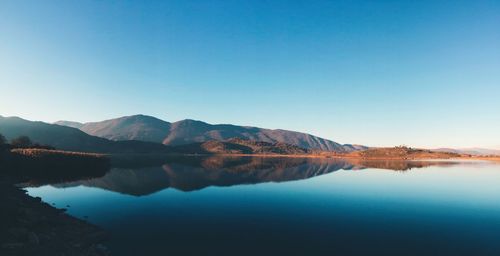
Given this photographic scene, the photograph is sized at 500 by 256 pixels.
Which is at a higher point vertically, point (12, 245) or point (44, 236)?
point (12, 245)

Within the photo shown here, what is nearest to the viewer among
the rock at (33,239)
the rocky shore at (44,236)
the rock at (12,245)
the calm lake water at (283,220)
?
the rock at (12,245)

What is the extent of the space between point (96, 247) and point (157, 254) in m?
6.17

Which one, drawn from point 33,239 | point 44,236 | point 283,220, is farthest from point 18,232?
point 283,220

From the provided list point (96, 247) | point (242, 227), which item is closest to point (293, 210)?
point (242, 227)

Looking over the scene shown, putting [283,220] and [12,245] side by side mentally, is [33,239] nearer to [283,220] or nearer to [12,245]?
[12,245]

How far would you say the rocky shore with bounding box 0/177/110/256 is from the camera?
23688 millimetres

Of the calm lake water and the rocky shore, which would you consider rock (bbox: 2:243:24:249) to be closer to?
the rocky shore

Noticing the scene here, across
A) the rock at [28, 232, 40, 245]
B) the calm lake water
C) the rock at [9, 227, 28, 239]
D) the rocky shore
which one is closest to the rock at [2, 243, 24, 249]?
the rocky shore

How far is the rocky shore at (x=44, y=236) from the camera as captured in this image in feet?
77.7

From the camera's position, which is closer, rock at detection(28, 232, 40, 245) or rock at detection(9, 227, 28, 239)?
rock at detection(28, 232, 40, 245)

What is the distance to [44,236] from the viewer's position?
2727 centimetres

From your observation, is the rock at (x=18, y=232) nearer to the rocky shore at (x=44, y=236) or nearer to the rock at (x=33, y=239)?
the rocky shore at (x=44, y=236)

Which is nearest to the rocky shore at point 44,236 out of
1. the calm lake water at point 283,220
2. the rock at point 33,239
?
the rock at point 33,239

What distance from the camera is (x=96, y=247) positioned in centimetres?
2752
